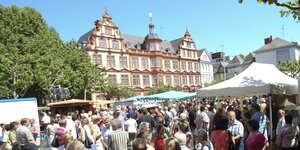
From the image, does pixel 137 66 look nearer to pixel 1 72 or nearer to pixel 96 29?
pixel 96 29

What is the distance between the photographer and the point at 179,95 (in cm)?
2617

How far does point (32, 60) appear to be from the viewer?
104 feet

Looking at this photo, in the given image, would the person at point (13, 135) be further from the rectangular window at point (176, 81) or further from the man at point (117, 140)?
the rectangular window at point (176, 81)

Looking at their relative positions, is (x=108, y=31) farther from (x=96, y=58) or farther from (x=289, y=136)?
(x=289, y=136)

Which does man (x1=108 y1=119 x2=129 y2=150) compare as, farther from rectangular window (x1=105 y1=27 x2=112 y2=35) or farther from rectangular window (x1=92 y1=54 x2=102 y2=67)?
rectangular window (x1=105 y1=27 x2=112 y2=35)

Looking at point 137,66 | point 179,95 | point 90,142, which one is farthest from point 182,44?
point 90,142

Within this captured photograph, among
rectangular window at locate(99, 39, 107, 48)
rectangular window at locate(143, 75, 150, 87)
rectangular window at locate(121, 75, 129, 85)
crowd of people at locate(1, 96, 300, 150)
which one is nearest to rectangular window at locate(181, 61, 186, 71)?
rectangular window at locate(143, 75, 150, 87)

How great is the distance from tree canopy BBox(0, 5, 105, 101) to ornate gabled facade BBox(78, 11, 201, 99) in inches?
219

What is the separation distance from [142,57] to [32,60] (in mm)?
25698

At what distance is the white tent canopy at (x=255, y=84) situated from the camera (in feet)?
33.3

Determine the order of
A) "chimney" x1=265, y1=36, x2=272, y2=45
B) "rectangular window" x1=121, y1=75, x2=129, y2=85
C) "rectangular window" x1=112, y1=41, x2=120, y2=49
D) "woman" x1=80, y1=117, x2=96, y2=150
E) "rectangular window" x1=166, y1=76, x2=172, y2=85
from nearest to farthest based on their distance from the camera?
"woman" x1=80, y1=117, x2=96, y2=150 < "rectangular window" x1=112, y1=41, x2=120, y2=49 < "rectangular window" x1=121, y1=75, x2=129, y2=85 < "rectangular window" x1=166, y1=76, x2=172, y2=85 < "chimney" x1=265, y1=36, x2=272, y2=45

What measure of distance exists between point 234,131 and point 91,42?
4166 cm

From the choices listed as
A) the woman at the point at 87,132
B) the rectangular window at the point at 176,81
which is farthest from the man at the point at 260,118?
the rectangular window at the point at 176,81

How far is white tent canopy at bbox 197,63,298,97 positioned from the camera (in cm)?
1016
